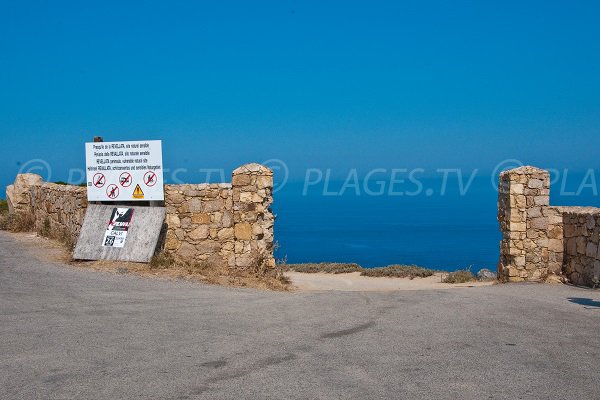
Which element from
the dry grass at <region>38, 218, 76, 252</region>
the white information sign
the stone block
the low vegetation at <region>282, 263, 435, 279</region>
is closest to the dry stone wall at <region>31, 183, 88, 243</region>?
the dry grass at <region>38, 218, 76, 252</region>

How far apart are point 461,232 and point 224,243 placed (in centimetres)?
5840

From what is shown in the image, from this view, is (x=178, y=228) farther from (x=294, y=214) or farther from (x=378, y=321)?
(x=294, y=214)

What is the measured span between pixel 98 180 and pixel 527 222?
10230mm

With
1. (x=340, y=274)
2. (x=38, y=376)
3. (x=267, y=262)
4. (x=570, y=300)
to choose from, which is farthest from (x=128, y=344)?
(x=340, y=274)

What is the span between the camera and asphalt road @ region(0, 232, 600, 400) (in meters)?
6.07

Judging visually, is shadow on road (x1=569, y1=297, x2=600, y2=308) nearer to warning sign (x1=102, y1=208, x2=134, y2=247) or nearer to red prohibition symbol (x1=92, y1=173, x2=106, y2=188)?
warning sign (x1=102, y1=208, x2=134, y2=247)

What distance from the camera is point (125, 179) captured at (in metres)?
15.3

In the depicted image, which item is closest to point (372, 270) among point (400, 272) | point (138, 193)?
point (400, 272)

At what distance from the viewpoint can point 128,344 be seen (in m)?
7.66

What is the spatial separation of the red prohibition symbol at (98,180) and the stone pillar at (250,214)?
337 cm

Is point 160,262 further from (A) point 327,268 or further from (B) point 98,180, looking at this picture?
(A) point 327,268

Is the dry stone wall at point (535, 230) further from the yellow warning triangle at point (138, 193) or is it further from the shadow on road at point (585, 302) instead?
the yellow warning triangle at point (138, 193)

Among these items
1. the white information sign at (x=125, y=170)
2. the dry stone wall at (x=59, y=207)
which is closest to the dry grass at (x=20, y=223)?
the dry stone wall at (x=59, y=207)

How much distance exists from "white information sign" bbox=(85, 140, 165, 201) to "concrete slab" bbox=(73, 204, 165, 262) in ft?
1.15
